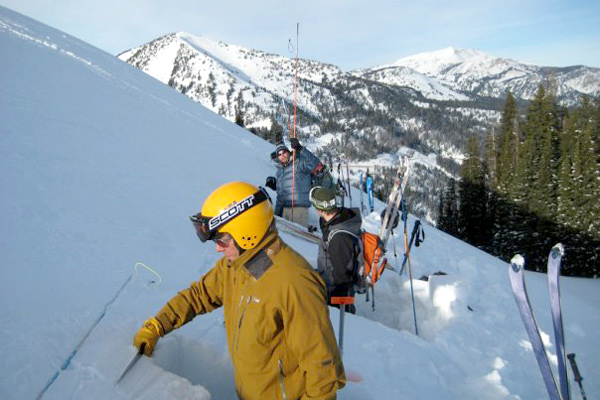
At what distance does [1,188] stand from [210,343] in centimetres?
326

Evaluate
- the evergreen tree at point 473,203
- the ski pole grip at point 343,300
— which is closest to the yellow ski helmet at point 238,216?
the ski pole grip at point 343,300

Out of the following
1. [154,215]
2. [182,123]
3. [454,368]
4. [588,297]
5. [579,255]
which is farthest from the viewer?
[579,255]

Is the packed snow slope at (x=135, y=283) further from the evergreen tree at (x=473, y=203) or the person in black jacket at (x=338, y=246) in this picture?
the evergreen tree at (x=473, y=203)

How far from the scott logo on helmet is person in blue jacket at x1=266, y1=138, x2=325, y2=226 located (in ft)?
17.8

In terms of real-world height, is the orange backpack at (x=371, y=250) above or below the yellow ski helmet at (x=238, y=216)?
below

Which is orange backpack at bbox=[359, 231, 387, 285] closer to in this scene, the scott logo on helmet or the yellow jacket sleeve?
the yellow jacket sleeve

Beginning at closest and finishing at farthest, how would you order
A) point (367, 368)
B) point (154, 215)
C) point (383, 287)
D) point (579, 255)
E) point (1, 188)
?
1. point (367, 368)
2. point (1, 188)
3. point (154, 215)
4. point (383, 287)
5. point (579, 255)

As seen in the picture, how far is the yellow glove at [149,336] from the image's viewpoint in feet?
8.52

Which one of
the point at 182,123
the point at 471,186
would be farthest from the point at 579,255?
the point at 182,123

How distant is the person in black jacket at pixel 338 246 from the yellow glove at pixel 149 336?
2.06 meters

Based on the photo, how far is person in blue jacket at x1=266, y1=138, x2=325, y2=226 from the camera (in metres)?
7.81

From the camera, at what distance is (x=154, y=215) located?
18.8 feet

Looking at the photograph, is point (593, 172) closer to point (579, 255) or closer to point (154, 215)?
point (579, 255)

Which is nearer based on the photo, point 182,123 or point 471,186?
point 182,123
